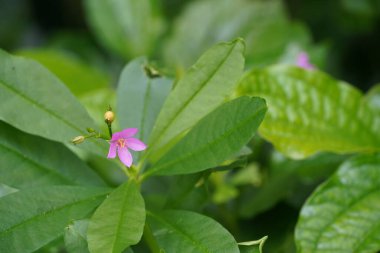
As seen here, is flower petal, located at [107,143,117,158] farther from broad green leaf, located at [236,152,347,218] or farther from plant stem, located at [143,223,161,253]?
broad green leaf, located at [236,152,347,218]

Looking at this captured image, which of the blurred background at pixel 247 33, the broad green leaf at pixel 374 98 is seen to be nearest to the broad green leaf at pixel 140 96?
the broad green leaf at pixel 374 98

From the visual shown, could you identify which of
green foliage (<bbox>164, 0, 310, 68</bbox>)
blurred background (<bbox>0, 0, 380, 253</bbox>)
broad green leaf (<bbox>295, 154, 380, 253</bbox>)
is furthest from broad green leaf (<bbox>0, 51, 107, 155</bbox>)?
green foliage (<bbox>164, 0, 310, 68</bbox>)

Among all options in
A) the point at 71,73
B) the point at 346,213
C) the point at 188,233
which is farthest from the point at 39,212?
the point at 71,73

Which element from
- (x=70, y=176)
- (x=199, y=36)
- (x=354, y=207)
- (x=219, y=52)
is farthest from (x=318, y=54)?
(x=70, y=176)

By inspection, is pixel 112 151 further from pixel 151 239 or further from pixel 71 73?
pixel 71 73

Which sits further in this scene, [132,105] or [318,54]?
[318,54]

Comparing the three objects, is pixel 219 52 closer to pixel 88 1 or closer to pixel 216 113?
pixel 216 113
